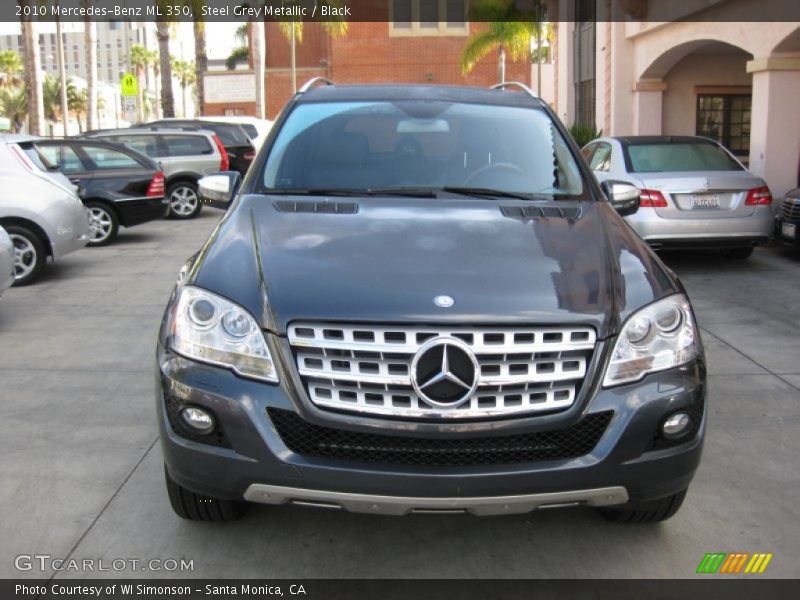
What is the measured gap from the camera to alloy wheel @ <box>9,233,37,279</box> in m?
9.47

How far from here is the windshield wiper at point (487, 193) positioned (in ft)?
13.6

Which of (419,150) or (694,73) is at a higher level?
(694,73)

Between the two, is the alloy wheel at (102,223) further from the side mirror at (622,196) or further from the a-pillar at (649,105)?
the a-pillar at (649,105)

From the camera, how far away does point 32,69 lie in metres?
27.6

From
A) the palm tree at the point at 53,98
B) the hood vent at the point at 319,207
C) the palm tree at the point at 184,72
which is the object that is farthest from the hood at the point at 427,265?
the palm tree at the point at 184,72

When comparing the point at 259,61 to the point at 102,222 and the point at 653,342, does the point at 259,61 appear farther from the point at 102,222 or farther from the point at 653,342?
the point at 653,342

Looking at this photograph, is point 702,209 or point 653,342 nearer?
point 653,342

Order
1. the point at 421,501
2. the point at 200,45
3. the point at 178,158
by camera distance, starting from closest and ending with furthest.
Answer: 1. the point at 421,501
2. the point at 178,158
3. the point at 200,45

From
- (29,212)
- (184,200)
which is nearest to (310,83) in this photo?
(29,212)

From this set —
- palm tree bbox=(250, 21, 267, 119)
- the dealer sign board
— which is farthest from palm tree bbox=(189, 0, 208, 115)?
the dealer sign board

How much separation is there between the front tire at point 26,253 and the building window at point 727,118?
1481 cm

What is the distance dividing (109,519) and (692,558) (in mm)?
2407

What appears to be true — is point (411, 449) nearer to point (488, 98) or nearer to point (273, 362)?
point (273, 362)

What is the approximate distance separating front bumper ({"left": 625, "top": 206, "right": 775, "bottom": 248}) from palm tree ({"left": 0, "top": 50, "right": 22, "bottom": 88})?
7391 centimetres
